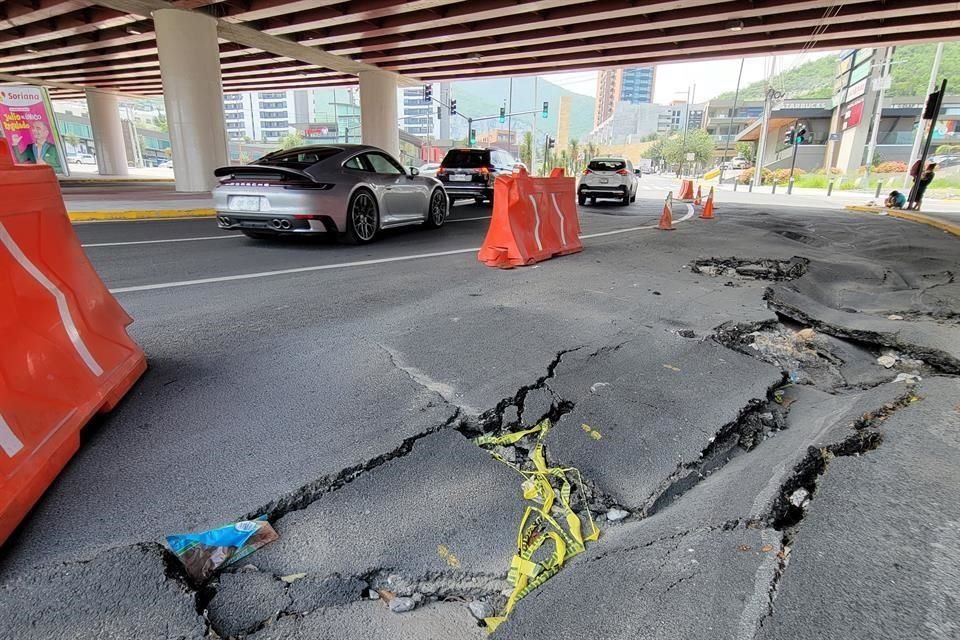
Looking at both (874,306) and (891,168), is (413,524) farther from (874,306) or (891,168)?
(891,168)

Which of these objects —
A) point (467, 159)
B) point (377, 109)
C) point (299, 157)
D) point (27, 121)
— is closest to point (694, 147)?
point (377, 109)

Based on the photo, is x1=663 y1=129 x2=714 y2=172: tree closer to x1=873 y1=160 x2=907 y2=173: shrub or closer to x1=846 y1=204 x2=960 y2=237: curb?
x1=873 y1=160 x2=907 y2=173: shrub

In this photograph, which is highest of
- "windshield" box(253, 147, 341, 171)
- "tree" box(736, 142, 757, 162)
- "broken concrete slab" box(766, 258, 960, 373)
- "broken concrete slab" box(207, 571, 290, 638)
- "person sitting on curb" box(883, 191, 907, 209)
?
"tree" box(736, 142, 757, 162)

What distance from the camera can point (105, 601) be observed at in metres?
1.61

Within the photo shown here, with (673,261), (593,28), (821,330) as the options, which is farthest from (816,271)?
(593,28)

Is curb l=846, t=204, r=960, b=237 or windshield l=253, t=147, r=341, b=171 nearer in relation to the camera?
windshield l=253, t=147, r=341, b=171

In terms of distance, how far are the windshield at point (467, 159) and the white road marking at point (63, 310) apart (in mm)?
12904

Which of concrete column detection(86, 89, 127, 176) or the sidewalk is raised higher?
concrete column detection(86, 89, 127, 176)

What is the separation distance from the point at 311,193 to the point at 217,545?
612cm

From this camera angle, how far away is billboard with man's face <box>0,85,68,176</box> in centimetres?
2667

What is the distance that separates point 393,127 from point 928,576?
26380mm

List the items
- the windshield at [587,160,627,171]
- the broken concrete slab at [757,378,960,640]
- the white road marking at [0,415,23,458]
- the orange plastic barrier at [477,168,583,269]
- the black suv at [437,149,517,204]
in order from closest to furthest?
the broken concrete slab at [757,378,960,640]
the white road marking at [0,415,23,458]
the orange plastic barrier at [477,168,583,269]
the black suv at [437,149,517,204]
the windshield at [587,160,627,171]

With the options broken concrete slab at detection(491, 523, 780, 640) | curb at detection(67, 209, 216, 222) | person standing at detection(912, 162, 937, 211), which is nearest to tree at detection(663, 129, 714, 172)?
person standing at detection(912, 162, 937, 211)

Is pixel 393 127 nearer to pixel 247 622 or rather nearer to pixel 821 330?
pixel 821 330
